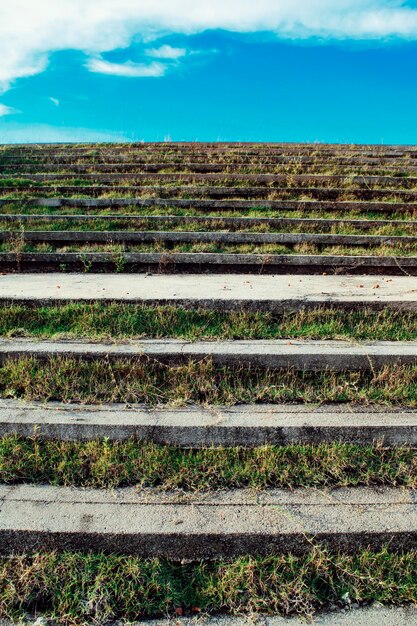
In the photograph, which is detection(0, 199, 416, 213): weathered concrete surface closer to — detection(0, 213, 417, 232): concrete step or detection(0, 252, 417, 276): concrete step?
detection(0, 213, 417, 232): concrete step

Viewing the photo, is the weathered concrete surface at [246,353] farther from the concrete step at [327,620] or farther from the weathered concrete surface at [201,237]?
the weathered concrete surface at [201,237]

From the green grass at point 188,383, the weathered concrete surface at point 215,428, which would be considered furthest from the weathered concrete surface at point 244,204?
the weathered concrete surface at point 215,428

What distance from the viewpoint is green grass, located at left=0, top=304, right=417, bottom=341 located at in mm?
4605

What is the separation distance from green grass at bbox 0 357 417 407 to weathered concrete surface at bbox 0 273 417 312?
3.92 feet

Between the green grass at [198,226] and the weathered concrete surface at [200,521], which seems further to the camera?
the green grass at [198,226]

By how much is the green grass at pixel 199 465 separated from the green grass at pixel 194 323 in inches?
55.9

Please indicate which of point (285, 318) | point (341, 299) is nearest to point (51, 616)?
point (285, 318)

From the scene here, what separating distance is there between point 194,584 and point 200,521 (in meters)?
0.32

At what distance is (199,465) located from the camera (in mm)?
3111

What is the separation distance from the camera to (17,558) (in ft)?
8.40

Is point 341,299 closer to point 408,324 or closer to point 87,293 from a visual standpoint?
point 408,324

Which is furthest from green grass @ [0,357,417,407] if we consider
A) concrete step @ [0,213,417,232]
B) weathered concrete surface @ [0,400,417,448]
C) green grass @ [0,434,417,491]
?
concrete step @ [0,213,417,232]

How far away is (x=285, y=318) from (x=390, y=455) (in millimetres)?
2002

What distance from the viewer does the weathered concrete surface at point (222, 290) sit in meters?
5.13
